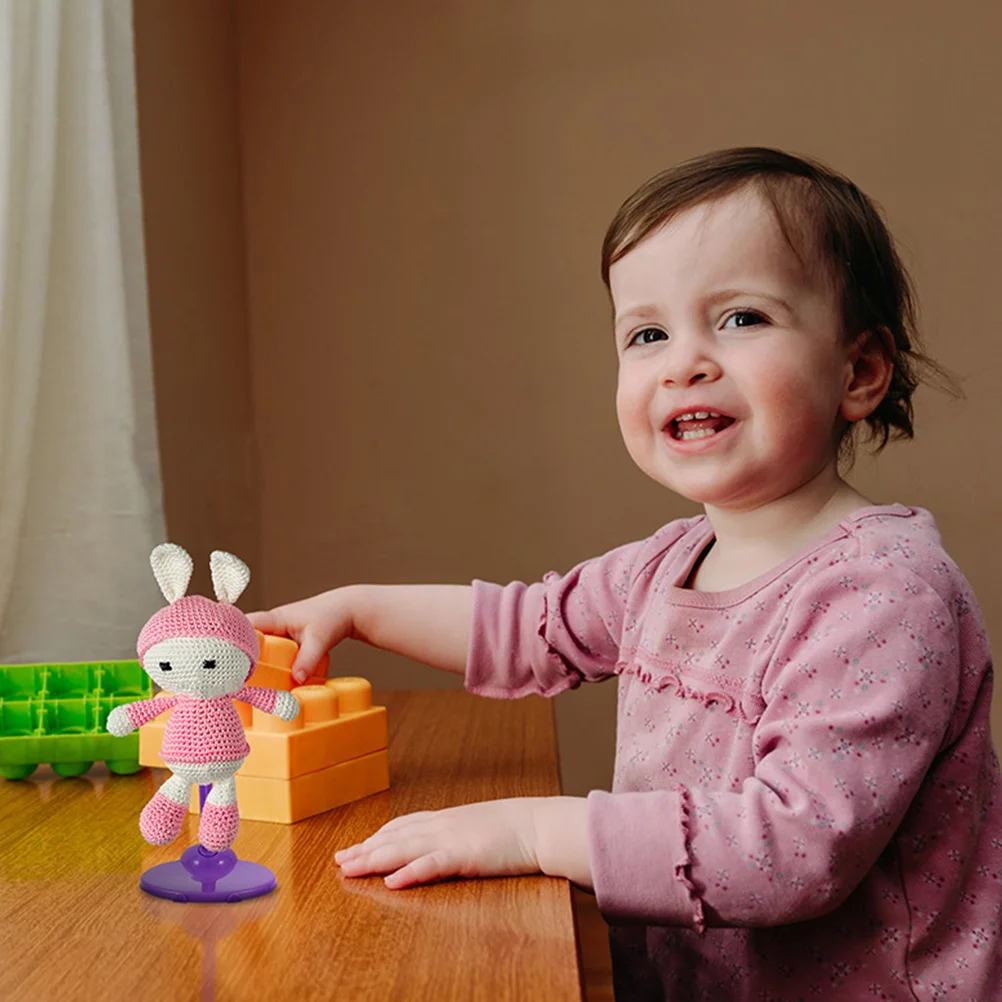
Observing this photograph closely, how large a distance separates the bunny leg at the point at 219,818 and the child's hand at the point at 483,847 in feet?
0.25

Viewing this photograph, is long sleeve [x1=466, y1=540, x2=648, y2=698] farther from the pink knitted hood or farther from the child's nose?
the pink knitted hood

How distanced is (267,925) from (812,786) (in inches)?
11.4

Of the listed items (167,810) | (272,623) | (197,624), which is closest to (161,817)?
(167,810)

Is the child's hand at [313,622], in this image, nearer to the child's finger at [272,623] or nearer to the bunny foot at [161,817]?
the child's finger at [272,623]

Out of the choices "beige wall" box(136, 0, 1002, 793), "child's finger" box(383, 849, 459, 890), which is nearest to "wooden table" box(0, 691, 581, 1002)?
"child's finger" box(383, 849, 459, 890)

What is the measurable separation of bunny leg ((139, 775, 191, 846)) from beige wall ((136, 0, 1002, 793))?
136cm

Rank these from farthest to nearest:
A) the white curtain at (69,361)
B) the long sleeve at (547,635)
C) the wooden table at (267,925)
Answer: the white curtain at (69,361)
the long sleeve at (547,635)
the wooden table at (267,925)

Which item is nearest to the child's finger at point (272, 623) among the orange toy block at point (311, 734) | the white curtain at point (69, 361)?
the orange toy block at point (311, 734)

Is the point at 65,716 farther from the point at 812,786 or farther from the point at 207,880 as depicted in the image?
the point at 812,786

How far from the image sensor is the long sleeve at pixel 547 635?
0.97 meters

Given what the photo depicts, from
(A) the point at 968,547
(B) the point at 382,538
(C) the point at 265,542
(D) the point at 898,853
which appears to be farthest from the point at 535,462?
(D) the point at 898,853

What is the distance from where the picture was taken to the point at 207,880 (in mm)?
618

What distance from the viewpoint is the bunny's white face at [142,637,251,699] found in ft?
1.97

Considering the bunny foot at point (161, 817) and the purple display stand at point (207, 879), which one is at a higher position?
the bunny foot at point (161, 817)
